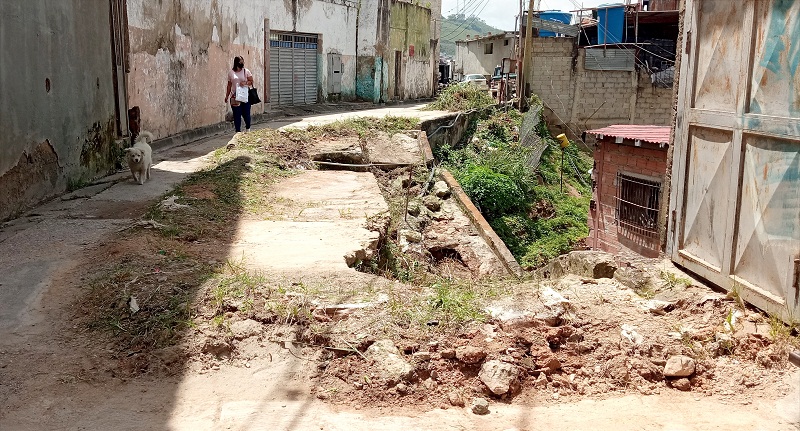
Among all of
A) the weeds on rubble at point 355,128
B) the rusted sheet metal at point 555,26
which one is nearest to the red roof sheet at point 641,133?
the weeds on rubble at point 355,128

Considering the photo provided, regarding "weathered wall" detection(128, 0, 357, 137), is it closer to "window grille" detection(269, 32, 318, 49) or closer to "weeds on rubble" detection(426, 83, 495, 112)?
"window grille" detection(269, 32, 318, 49)

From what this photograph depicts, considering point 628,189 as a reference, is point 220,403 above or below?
above

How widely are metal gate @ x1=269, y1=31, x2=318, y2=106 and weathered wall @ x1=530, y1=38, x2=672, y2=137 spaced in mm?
7055

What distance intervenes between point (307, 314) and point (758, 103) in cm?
303

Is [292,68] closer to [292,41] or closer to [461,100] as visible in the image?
[292,41]

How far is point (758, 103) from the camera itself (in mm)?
4383

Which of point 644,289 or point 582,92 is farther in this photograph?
point 582,92

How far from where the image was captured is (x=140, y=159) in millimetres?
8711

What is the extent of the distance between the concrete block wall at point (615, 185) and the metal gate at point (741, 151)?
6.23 meters

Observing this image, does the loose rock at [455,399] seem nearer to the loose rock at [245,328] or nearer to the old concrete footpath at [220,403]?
the old concrete footpath at [220,403]

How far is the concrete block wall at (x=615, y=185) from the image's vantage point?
1149 cm

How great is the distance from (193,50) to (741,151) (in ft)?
38.2

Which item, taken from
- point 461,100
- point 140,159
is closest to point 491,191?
point 461,100

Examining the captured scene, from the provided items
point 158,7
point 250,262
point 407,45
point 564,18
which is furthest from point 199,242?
point 564,18
